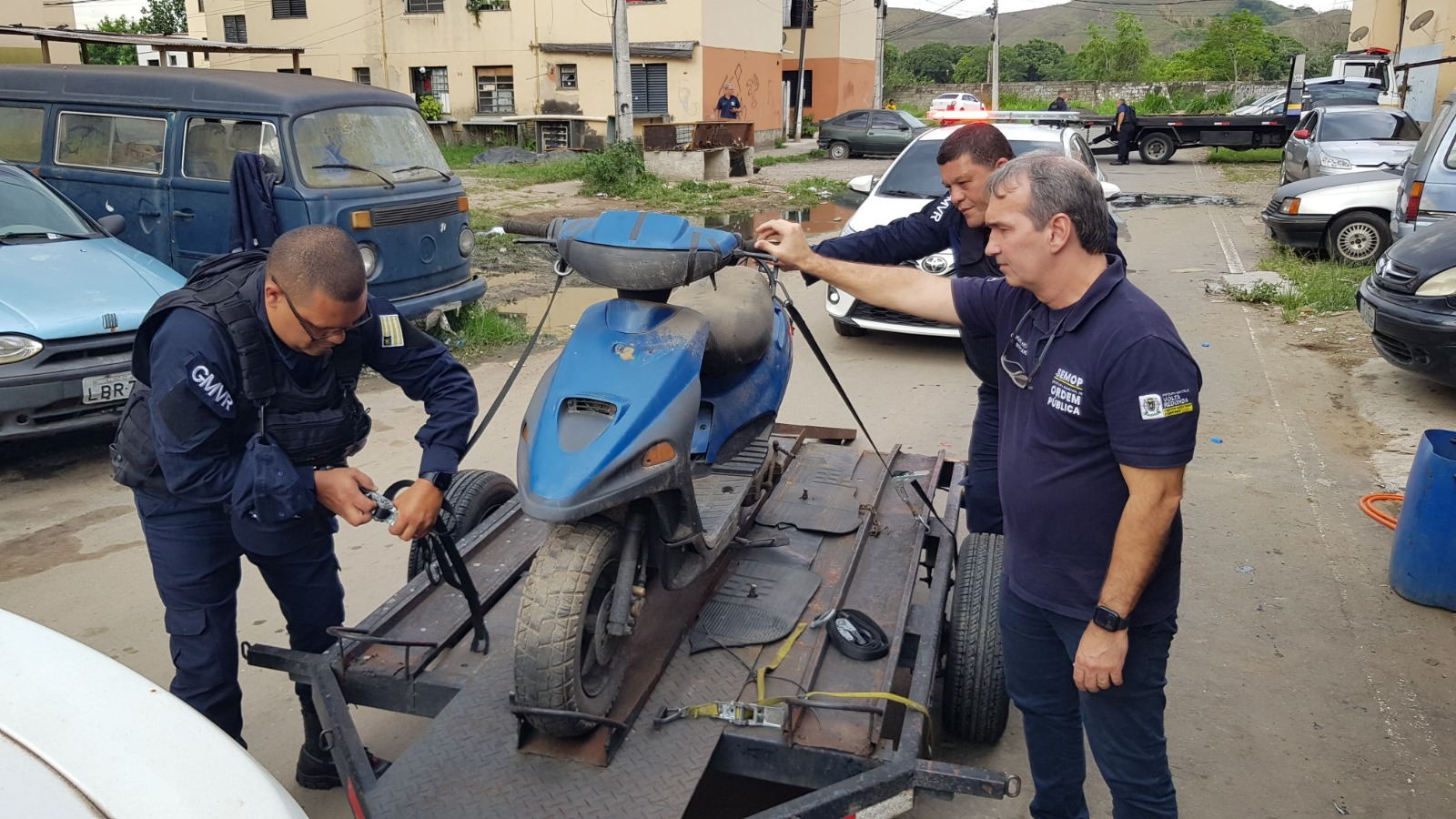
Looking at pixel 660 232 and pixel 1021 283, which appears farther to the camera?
pixel 660 232

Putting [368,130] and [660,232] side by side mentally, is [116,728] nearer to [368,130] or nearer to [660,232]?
[660,232]

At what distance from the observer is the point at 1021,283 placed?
254 centimetres

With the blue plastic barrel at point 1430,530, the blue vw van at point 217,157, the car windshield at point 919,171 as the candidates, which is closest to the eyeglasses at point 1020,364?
the blue plastic barrel at point 1430,530

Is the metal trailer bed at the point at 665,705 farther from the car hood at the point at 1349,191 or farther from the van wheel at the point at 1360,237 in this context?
the van wheel at the point at 1360,237

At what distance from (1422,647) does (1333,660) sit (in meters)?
0.42

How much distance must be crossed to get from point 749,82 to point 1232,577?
30276 mm

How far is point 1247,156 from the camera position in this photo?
29188 millimetres

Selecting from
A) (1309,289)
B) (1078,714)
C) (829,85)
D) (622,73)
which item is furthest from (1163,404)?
(829,85)

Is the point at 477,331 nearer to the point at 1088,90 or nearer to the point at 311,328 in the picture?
the point at 311,328

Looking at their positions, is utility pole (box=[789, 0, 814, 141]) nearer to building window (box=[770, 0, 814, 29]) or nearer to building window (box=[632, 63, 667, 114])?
building window (box=[770, 0, 814, 29])

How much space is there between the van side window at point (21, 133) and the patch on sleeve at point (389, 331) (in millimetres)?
6787

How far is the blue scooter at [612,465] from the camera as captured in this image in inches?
111

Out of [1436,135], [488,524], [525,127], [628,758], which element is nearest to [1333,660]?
[628,758]

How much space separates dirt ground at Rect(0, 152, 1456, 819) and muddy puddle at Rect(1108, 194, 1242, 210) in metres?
10.4
